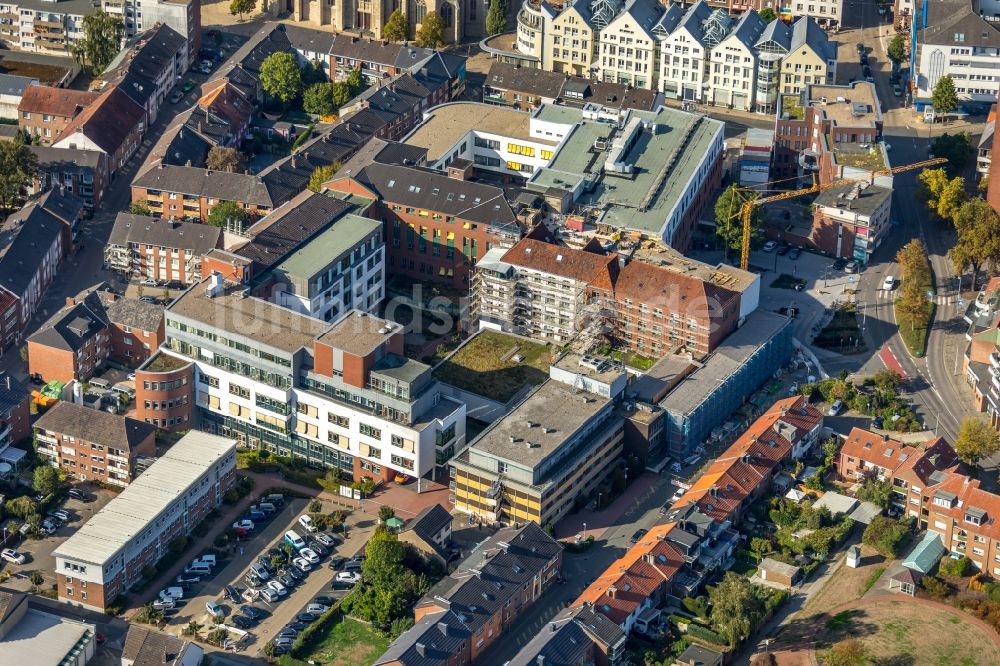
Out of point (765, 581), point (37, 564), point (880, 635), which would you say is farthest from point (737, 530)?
point (37, 564)

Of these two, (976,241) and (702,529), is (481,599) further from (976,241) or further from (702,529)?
(976,241)

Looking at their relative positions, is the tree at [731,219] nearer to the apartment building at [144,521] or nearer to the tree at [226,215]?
the tree at [226,215]

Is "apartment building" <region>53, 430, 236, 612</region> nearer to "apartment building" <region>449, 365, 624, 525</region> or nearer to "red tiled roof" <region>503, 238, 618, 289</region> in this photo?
"apartment building" <region>449, 365, 624, 525</region>

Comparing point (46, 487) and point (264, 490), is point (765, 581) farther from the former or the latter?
point (46, 487)

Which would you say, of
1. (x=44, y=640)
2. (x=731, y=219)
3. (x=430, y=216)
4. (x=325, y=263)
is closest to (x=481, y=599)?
(x=44, y=640)

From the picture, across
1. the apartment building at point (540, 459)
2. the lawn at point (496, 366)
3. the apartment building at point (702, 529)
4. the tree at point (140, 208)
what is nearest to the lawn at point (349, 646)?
the apartment building at point (702, 529)

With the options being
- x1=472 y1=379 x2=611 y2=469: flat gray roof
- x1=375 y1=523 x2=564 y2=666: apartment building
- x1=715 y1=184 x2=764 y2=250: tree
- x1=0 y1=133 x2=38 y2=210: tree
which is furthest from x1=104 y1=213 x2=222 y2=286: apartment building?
x1=375 y1=523 x2=564 y2=666: apartment building
